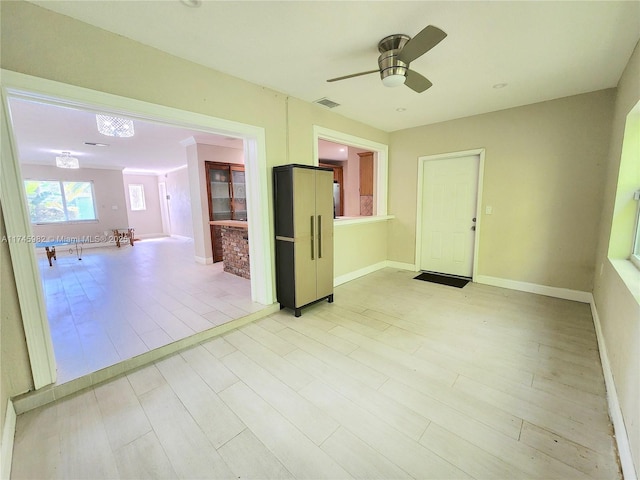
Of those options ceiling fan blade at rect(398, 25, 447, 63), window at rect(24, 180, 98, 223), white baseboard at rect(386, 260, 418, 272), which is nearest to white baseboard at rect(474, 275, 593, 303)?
white baseboard at rect(386, 260, 418, 272)

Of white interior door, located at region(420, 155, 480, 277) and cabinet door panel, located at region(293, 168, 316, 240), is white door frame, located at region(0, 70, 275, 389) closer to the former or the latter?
cabinet door panel, located at region(293, 168, 316, 240)

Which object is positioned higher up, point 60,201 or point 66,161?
point 66,161

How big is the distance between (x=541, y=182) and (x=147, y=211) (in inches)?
492

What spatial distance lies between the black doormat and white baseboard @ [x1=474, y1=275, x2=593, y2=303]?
0.79 ft

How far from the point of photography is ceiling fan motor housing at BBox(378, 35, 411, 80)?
206cm

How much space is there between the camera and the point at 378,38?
6.83 ft

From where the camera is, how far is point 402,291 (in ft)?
12.9

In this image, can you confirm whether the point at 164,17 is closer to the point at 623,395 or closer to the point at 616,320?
the point at 623,395

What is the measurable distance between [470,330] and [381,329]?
0.93 metres

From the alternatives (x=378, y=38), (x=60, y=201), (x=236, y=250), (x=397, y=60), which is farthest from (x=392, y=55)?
(x=60, y=201)

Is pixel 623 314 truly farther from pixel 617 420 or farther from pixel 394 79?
pixel 394 79

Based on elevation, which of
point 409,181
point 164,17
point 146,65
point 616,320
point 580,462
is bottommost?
point 580,462

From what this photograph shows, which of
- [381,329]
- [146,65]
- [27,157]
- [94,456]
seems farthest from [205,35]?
[27,157]

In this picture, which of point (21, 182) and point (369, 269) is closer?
point (21, 182)
